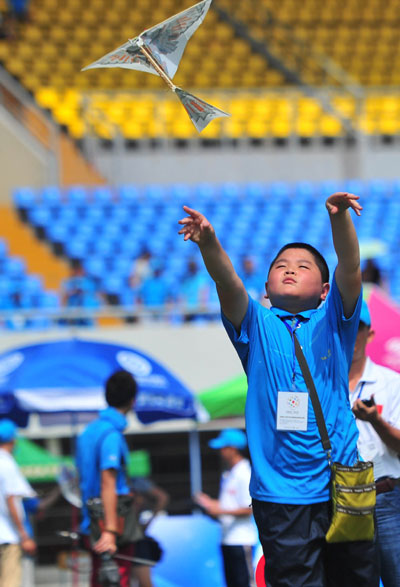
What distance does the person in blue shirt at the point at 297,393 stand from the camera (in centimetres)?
340

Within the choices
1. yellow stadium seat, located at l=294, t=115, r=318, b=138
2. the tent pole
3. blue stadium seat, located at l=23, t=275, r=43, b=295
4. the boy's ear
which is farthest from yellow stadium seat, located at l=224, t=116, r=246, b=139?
the boy's ear

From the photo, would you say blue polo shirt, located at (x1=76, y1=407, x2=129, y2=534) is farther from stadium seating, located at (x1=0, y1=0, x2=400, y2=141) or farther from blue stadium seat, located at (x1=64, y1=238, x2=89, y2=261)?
stadium seating, located at (x1=0, y1=0, x2=400, y2=141)

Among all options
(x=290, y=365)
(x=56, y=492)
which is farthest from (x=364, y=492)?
(x=56, y=492)

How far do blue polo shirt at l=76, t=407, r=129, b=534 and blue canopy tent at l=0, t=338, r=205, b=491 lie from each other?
2.31 meters

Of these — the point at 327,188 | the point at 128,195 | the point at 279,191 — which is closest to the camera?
the point at 128,195

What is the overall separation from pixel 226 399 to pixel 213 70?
15.0 metres

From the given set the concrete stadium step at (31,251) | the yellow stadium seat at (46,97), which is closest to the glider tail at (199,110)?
the concrete stadium step at (31,251)

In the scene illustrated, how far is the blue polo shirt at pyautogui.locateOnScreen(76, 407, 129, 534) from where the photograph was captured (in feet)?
19.1

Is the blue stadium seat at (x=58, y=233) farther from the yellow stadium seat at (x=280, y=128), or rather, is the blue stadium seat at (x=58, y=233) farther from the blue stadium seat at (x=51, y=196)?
the yellow stadium seat at (x=280, y=128)

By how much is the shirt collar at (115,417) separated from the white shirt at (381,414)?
5.86 feet

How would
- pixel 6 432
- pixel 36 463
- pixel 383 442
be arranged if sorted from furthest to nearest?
pixel 36 463 → pixel 6 432 → pixel 383 442

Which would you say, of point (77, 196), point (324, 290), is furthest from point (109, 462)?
point (77, 196)

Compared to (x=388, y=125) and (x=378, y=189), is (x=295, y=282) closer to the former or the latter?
(x=378, y=189)

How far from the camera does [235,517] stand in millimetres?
7551
